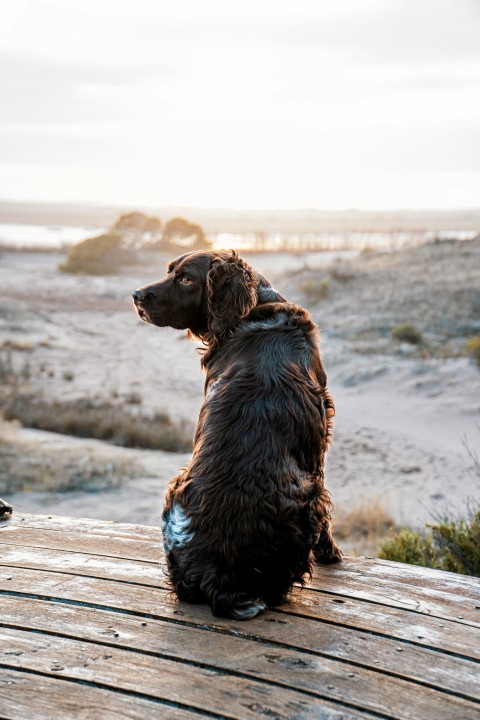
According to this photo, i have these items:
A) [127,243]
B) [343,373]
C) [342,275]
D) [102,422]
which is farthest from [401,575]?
[127,243]

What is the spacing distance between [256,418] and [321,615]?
850 millimetres

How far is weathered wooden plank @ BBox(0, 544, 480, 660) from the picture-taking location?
3.26 meters

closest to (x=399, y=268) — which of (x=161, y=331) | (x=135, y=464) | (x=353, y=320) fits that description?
(x=353, y=320)

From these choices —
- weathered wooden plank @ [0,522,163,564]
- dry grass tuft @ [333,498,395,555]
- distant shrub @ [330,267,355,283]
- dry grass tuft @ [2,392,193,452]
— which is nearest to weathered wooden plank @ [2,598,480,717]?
weathered wooden plank @ [0,522,163,564]

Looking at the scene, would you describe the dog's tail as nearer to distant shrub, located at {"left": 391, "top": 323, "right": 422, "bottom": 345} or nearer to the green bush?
the green bush

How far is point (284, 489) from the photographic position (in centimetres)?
335

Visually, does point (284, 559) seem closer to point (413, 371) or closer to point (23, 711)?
point (23, 711)

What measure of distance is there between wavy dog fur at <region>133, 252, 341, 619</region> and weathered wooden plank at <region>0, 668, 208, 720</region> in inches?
27.4

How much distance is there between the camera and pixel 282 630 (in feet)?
10.8

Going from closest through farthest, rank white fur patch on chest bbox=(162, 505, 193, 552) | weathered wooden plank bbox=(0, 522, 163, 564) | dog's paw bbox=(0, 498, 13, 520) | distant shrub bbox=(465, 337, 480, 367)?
white fur patch on chest bbox=(162, 505, 193, 552), weathered wooden plank bbox=(0, 522, 163, 564), dog's paw bbox=(0, 498, 13, 520), distant shrub bbox=(465, 337, 480, 367)

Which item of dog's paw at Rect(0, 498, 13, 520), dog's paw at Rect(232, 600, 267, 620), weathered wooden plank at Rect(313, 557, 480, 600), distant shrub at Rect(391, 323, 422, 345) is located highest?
dog's paw at Rect(232, 600, 267, 620)

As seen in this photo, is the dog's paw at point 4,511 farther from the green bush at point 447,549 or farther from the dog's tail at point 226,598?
the green bush at point 447,549

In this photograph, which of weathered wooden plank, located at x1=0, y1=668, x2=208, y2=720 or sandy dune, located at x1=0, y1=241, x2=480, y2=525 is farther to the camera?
sandy dune, located at x1=0, y1=241, x2=480, y2=525

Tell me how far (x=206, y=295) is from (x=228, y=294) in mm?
174
